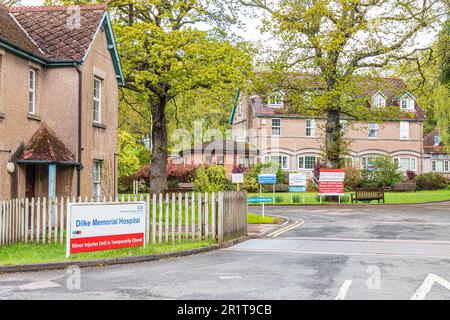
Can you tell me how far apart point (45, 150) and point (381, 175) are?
38023mm

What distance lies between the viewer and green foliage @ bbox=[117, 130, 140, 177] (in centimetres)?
5122

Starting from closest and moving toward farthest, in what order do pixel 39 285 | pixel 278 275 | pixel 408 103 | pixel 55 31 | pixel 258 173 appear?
pixel 39 285 < pixel 278 275 < pixel 55 31 < pixel 258 173 < pixel 408 103

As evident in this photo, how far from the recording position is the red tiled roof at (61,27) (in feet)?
64.6

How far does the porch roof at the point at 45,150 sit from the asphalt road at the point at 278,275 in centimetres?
690

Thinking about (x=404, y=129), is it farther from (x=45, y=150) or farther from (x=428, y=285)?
(x=428, y=285)

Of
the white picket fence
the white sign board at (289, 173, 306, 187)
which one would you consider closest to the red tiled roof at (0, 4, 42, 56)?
the white picket fence

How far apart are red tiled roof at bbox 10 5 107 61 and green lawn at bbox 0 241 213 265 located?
7316 mm

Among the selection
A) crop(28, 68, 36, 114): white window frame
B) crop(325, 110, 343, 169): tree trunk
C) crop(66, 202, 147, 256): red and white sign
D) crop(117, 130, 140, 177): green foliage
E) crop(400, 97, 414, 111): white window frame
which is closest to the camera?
crop(66, 202, 147, 256): red and white sign

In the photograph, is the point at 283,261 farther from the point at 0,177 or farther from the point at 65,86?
the point at 65,86

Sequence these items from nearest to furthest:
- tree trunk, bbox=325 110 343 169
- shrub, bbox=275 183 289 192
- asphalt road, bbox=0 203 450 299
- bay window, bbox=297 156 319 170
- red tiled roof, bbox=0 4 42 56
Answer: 1. asphalt road, bbox=0 203 450 299
2. red tiled roof, bbox=0 4 42 56
3. tree trunk, bbox=325 110 343 169
4. shrub, bbox=275 183 289 192
5. bay window, bbox=297 156 319 170

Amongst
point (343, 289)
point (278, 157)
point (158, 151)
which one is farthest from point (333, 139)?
point (343, 289)

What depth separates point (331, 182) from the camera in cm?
3359

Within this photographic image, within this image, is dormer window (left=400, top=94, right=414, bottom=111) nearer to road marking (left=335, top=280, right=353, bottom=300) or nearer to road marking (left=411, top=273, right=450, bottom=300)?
road marking (left=411, top=273, right=450, bottom=300)

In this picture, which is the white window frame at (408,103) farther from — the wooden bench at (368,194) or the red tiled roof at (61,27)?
the red tiled roof at (61,27)
